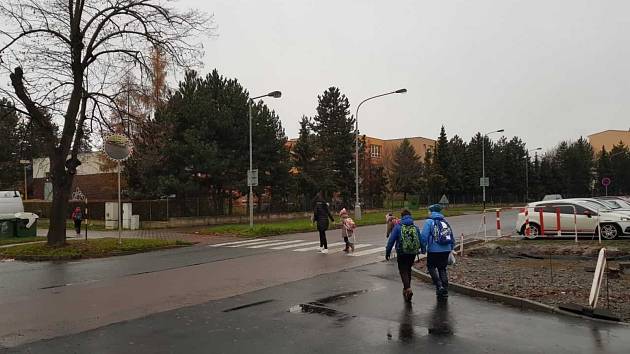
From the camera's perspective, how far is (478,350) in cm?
604

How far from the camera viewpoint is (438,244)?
911 cm

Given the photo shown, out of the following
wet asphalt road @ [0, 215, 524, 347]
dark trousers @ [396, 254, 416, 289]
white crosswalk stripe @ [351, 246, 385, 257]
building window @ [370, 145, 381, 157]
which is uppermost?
building window @ [370, 145, 381, 157]

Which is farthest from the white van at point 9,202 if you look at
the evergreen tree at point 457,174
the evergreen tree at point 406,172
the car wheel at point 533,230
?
the evergreen tree at point 457,174

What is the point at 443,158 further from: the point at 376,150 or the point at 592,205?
the point at 592,205

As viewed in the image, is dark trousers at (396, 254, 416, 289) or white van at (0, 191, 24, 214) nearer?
dark trousers at (396, 254, 416, 289)

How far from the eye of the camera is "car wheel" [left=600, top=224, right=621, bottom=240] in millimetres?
18641

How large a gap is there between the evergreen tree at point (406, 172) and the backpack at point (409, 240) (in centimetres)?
6006

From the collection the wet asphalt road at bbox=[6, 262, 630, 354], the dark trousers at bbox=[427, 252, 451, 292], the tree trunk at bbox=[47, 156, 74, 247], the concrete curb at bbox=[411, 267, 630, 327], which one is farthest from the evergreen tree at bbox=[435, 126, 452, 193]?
the wet asphalt road at bbox=[6, 262, 630, 354]

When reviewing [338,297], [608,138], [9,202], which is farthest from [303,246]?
[608,138]

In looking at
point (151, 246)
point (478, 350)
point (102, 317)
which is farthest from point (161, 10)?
point (478, 350)

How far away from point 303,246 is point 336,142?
118 feet

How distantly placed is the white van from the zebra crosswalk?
12866 mm

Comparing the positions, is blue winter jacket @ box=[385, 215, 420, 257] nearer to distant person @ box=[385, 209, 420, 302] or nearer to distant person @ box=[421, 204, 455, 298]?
distant person @ box=[385, 209, 420, 302]

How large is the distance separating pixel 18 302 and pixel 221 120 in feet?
87.0
